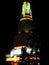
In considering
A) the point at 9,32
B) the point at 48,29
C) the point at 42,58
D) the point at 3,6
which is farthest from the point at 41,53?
the point at 3,6

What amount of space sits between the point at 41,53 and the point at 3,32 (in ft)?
1.58

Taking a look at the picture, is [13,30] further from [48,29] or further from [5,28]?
[48,29]

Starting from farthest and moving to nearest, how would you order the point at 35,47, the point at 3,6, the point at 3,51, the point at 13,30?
the point at 35,47 < the point at 13,30 < the point at 3,6 < the point at 3,51

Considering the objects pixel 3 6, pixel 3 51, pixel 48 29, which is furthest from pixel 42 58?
pixel 3 6

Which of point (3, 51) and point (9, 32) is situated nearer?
point (3, 51)

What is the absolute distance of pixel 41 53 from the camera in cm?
202

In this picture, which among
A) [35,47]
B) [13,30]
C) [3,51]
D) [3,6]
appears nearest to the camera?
[3,51]

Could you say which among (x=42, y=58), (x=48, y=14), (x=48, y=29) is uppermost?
(x=48, y=14)

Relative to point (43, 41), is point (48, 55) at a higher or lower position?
lower

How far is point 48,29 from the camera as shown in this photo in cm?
206

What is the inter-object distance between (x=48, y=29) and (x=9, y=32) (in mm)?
444

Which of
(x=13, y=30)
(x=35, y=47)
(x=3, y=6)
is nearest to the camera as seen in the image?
(x=3, y=6)

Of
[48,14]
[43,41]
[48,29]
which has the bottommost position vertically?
[43,41]

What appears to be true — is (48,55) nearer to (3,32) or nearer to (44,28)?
(44,28)
